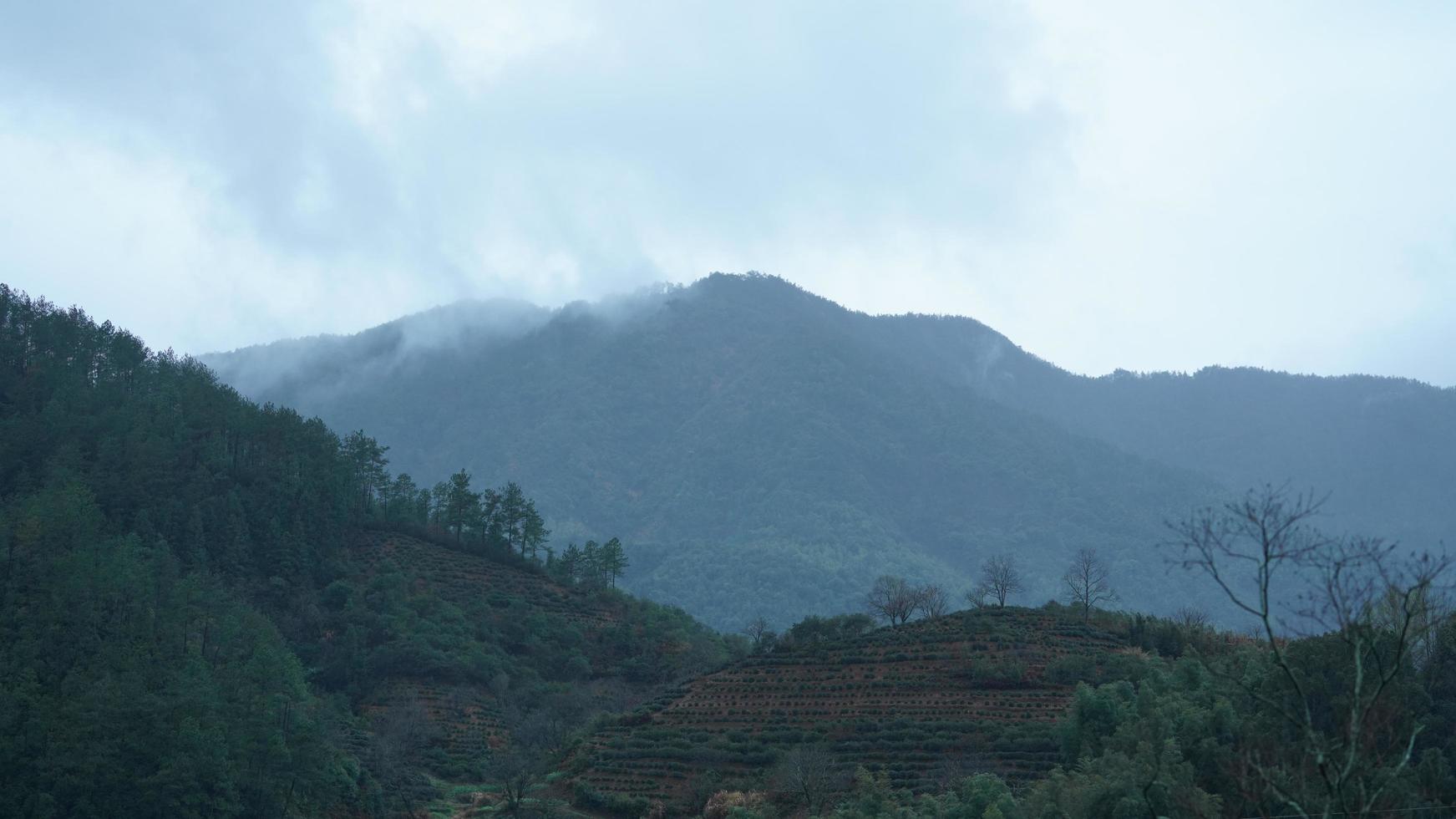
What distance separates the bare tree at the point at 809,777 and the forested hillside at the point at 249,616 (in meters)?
16.4

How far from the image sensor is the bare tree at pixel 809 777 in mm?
43781

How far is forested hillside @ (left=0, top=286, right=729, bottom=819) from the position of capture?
148 ft

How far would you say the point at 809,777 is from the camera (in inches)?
1742

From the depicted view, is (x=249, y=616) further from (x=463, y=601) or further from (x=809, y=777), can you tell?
(x=809, y=777)

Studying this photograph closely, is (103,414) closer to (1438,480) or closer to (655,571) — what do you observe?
(655,571)

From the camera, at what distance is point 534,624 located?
78.8 meters

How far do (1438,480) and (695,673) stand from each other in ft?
578

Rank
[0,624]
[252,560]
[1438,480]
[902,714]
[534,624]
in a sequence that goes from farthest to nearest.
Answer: [1438,480]
[534,624]
[252,560]
[902,714]
[0,624]

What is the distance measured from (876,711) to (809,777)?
1124cm

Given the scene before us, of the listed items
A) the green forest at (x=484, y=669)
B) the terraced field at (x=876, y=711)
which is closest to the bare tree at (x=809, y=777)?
the green forest at (x=484, y=669)

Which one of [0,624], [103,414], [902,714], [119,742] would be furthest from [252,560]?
[902,714]

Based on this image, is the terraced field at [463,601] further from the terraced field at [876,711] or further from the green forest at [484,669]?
the terraced field at [876,711]

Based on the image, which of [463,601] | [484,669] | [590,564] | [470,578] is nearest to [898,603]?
[484,669]

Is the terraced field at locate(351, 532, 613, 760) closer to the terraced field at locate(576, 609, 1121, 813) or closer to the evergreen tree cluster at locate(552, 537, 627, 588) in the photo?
the evergreen tree cluster at locate(552, 537, 627, 588)
